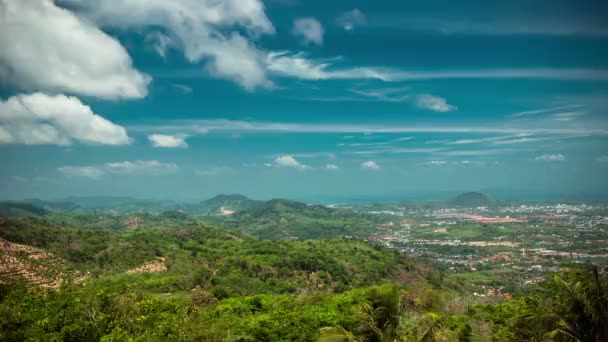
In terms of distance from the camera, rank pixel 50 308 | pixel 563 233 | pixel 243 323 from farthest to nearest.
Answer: pixel 563 233, pixel 243 323, pixel 50 308

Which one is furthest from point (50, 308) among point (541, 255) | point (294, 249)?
point (541, 255)

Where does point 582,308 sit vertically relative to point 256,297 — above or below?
above

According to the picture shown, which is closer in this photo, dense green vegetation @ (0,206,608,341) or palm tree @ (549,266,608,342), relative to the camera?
palm tree @ (549,266,608,342)

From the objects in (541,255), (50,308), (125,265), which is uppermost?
(50,308)

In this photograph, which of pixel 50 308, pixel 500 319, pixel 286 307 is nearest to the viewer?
pixel 50 308

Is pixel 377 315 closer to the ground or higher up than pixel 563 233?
higher up

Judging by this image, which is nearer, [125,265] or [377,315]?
[377,315]

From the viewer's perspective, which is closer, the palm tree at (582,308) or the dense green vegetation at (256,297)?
the palm tree at (582,308)

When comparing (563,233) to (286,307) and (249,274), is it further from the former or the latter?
(286,307)

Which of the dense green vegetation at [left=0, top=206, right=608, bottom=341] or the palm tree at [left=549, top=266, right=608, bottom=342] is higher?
the palm tree at [left=549, top=266, right=608, bottom=342]

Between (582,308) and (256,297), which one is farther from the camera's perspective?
(256,297)

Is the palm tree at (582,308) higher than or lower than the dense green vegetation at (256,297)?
higher
